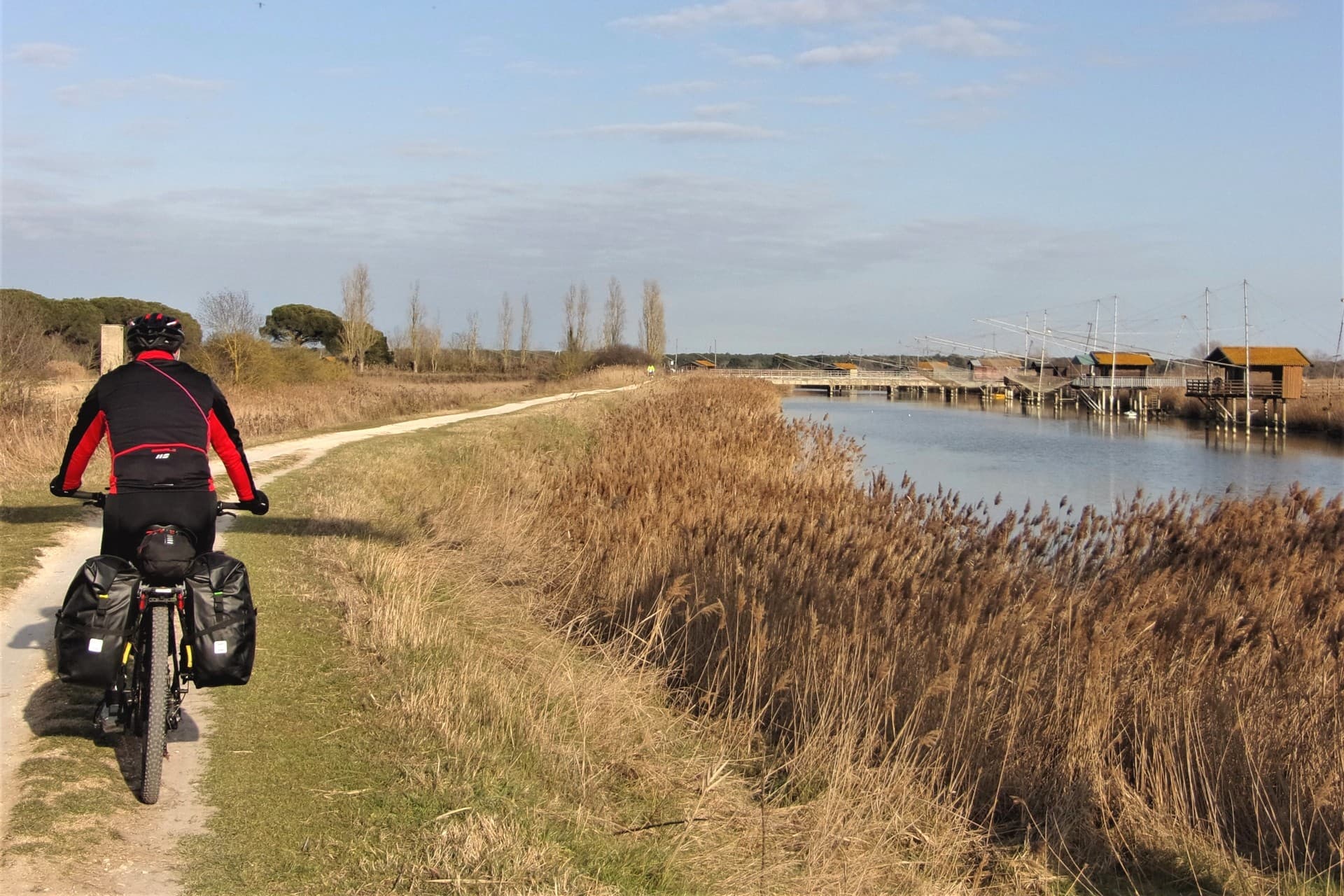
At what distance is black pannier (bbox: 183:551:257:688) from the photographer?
5059 millimetres

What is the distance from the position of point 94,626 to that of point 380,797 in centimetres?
150

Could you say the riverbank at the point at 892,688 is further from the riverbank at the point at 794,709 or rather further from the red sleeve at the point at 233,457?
the red sleeve at the point at 233,457

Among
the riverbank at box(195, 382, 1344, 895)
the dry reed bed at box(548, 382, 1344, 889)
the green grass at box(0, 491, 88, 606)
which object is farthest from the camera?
the green grass at box(0, 491, 88, 606)

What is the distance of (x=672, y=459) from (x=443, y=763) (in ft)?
33.8

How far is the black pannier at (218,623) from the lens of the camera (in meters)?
5.06

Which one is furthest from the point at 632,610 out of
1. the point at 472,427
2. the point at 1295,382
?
the point at 1295,382

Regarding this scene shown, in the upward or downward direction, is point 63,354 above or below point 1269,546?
above

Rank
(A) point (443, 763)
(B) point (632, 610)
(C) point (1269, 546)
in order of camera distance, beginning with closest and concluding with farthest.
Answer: (A) point (443, 763), (B) point (632, 610), (C) point (1269, 546)

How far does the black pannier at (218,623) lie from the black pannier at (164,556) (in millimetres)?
58

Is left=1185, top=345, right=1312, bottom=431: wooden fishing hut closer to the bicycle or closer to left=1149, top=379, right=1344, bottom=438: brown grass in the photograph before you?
left=1149, top=379, right=1344, bottom=438: brown grass

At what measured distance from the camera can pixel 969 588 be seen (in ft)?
29.1

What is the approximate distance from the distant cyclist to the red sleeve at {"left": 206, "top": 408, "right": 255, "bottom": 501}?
4 centimetres

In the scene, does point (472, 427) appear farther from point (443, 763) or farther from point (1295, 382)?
point (1295, 382)

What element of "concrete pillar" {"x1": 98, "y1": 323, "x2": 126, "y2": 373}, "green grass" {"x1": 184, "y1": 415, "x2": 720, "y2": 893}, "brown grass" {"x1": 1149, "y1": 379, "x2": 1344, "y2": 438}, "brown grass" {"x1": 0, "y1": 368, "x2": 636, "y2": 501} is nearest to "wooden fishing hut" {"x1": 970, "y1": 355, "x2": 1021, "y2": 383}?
"brown grass" {"x1": 1149, "y1": 379, "x2": 1344, "y2": 438}
